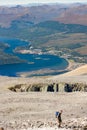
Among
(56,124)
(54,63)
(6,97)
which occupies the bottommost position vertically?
(56,124)

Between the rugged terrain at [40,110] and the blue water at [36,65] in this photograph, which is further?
the blue water at [36,65]

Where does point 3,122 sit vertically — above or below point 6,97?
below

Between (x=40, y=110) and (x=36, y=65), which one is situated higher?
(x=36, y=65)

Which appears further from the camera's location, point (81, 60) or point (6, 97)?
point (81, 60)

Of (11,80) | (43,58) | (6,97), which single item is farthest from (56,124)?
(43,58)

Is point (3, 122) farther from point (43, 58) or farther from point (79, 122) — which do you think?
point (43, 58)

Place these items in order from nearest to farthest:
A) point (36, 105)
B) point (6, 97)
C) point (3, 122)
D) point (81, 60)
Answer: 1. point (3, 122)
2. point (36, 105)
3. point (6, 97)
4. point (81, 60)

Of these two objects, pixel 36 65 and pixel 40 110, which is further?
pixel 36 65

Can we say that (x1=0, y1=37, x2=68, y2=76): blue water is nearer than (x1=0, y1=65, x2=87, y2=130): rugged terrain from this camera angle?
No

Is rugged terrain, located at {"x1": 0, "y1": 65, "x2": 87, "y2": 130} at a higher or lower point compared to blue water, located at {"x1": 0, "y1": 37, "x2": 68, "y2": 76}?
lower

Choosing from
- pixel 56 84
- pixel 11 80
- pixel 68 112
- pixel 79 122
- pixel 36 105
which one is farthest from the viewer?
pixel 11 80

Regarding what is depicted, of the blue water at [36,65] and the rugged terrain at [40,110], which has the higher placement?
the blue water at [36,65]
